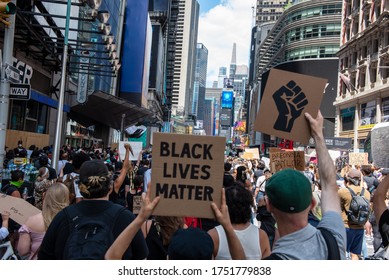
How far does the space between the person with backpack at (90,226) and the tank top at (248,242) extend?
2.13 ft

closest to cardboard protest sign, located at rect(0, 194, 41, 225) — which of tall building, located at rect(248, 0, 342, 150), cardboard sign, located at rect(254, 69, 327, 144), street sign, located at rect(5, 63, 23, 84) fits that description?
cardboard sign, located at rect(254, 69, 327, 144)

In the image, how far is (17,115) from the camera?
20000 millimetres

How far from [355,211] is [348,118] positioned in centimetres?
4383

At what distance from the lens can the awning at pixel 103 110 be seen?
28695mm

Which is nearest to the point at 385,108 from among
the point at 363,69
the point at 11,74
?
the point at 363,69

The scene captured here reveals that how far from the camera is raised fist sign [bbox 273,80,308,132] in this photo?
11.0ft

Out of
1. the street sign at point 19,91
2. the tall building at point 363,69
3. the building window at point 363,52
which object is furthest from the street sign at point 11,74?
the building window at point 363,52

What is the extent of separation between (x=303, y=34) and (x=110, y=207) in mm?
72660

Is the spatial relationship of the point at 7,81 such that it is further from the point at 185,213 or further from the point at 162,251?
the point at 185,213

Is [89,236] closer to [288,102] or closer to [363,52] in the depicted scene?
[288,102]

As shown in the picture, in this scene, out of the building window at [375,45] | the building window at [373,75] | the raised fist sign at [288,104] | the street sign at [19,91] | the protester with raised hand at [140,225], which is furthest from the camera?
the building window at [373,75]

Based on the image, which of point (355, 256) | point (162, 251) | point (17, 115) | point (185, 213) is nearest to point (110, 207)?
point (185, 213)

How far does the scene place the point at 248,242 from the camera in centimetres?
337

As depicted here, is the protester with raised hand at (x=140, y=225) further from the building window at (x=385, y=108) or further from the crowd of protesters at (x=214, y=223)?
the building window at (x=385, y=108)
